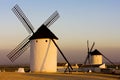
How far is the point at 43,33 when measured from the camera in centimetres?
4203

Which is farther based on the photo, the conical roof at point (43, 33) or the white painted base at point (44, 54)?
the conical roof at point (43, 33)

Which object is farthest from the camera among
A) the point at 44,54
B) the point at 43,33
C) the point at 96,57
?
the point at 96,57

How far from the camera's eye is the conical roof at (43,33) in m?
41.7

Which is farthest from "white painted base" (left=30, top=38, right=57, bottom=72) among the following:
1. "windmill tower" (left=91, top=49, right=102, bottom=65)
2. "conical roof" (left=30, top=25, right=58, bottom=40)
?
"windmill tower" (left=91, top=49, right=102, bottom=65)

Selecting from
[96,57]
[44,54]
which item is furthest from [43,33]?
[96,57]

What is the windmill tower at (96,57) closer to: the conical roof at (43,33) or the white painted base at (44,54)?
the conical roof at (43,33)

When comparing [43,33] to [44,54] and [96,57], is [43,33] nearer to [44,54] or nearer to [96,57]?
[44,54]

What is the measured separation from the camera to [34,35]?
4216 centimetres

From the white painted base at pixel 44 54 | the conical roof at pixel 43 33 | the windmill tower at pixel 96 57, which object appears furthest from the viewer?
the windmill tower at pixel 96 57

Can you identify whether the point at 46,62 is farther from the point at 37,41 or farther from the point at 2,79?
the point at 2,79

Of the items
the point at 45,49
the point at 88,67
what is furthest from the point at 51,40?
the point at 88,67

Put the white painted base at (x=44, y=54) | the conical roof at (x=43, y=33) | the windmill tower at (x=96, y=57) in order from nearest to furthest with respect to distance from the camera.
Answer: the white painted base at (x=44, y=54) → the conical roof at (x=43, y=33) → the windmill tower at (x=96, y=57)

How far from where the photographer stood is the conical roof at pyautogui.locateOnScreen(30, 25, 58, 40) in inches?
1644

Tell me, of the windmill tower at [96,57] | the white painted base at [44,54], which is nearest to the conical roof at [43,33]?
the white painted base at [44,54]
